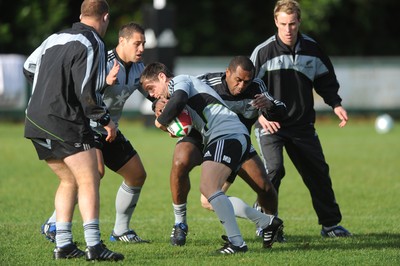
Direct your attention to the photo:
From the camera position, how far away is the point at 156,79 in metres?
7.13

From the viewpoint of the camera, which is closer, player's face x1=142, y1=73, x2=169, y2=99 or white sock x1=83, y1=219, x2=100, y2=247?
white sock x1=83, y1=219, x2=100, y2=247

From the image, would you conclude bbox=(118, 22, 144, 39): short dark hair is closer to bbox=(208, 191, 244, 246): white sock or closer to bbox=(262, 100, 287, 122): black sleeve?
bbox=(262, 100, 287, 122): black sleeve

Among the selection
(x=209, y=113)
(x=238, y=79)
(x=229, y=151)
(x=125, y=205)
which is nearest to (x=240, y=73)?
(x=238, y=79)

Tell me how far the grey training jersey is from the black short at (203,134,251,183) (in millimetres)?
59

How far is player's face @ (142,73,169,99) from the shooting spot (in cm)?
711

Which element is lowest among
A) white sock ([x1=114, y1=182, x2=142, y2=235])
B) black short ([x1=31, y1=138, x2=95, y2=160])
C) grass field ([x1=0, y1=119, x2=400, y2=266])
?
grass field ([x1=0, y1=119, x2=400, y2=266])

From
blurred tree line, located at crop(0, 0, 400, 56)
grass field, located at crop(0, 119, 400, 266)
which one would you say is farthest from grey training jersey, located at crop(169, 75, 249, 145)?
blurred tree line, located at crop(0, 0, 400, 56)

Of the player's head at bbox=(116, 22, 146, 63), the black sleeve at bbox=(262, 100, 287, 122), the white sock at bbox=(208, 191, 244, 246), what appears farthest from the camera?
the player's head at bbox=(116, 22, 146, 63)

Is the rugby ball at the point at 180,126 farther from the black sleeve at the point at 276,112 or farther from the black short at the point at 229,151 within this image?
the black sleeve at the point at 276,112

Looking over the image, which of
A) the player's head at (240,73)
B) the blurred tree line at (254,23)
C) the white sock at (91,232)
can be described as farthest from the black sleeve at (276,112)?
the blurred tree line at (254,23)

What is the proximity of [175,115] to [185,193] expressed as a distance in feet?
3.72

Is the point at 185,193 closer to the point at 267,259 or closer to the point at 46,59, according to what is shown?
the point at 267,259

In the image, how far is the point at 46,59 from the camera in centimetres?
662

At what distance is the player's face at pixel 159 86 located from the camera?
711 centimetres
